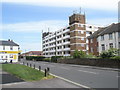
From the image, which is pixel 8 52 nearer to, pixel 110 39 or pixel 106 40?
pixel 106 40


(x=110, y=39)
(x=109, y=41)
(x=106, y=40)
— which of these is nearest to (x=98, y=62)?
(x=110, y=39)

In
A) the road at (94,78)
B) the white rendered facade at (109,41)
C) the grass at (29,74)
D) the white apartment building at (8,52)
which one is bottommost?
the road at (94,78)

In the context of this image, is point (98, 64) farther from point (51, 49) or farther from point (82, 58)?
point (51, 49)

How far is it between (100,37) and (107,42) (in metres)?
3.32

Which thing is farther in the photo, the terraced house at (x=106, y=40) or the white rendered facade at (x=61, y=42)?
the white rendered facade at (x=61, y=42)

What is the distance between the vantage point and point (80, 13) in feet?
214

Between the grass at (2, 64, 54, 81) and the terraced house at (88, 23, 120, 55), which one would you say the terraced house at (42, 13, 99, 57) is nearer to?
the terraced house at (88, 23, 120, 55)

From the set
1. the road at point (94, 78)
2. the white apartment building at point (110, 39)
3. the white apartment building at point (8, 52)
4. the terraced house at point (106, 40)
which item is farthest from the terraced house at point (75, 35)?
the road at point (94, 78)

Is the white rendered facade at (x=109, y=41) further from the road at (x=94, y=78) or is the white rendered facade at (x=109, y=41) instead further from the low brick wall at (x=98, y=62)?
the road at (x=94, y=78)

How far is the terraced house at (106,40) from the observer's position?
39.6 meters

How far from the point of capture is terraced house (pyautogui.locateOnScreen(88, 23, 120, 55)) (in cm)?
3962

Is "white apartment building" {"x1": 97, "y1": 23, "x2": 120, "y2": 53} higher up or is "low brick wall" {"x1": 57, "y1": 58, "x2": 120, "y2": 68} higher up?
"white apartment building" {"x1": 97, "y1": 23, "x2": 120, "y2": 53}

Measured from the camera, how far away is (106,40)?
4259cm

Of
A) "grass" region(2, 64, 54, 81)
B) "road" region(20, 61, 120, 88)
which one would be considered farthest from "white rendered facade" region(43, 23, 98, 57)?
"grass" region(2, 64, 54, 81)
